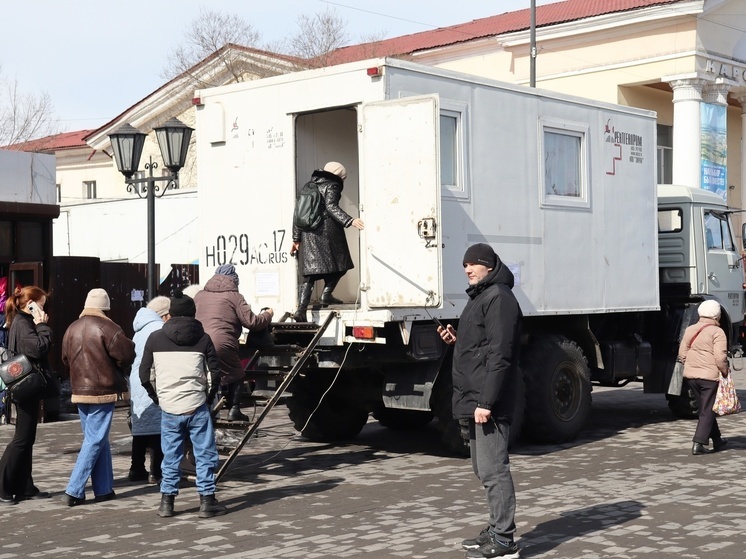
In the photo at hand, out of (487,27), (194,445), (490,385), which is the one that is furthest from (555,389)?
(487,27)

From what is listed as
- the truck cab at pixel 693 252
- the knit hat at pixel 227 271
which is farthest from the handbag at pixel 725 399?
the knit hat at pixel 227 271

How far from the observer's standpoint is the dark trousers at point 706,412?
11211mm

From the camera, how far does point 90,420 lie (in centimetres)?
912

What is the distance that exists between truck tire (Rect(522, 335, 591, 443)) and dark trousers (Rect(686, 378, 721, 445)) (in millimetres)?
1299

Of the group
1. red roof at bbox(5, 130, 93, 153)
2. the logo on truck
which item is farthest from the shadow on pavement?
red roof at bbox(5, 130, 93, 153)

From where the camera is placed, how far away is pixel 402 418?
44.4ft

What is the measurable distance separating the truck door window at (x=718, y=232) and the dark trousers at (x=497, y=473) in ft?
26.8

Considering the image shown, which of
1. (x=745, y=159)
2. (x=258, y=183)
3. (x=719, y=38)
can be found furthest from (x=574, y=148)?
(x=745, y=159)

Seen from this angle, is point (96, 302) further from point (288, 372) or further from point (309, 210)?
point (309, 210)

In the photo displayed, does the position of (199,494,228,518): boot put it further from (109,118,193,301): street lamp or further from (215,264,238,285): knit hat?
(109,118,193,301): street lamp

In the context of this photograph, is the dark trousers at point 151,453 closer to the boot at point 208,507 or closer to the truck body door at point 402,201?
the boot at point 208,507

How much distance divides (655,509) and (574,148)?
492cm

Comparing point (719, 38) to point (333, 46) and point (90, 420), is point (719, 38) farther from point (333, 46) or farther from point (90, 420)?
point (90, 420)

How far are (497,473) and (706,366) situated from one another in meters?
4.96
